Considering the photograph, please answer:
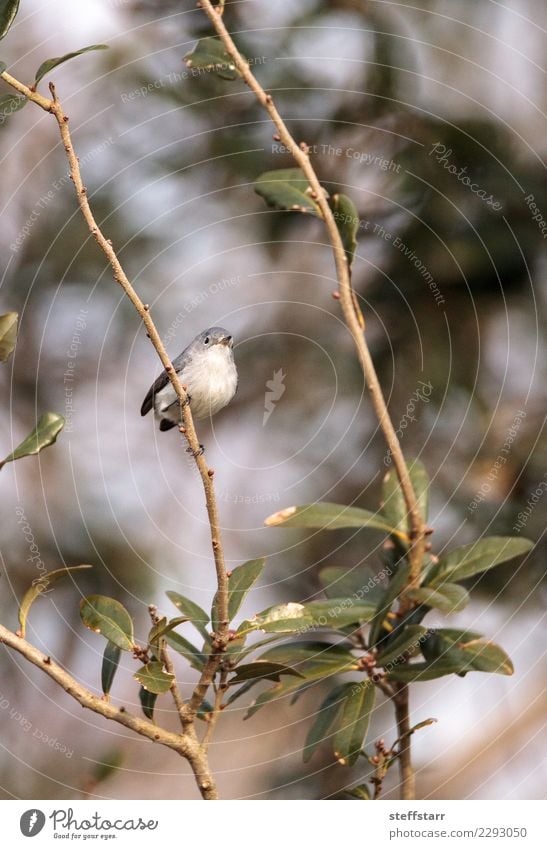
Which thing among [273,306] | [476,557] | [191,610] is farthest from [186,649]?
[273,306]

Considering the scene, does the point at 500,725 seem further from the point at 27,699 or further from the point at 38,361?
the point at 38,361

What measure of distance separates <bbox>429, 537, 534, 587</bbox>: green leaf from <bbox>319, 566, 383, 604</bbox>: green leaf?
0.08 metres

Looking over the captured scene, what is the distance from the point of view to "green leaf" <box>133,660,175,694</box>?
0.62 metres

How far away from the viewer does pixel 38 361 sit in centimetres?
131

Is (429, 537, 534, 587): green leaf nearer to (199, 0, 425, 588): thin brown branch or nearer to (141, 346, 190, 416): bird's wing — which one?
(199, 0, 425, 588): thin brown branch

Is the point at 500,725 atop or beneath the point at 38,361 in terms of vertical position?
beneath

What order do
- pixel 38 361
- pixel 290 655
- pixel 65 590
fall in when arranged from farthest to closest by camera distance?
pixel 38 361 → pixel 65 590 → pixel 290 655

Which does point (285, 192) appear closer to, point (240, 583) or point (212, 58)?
point (212, 58)

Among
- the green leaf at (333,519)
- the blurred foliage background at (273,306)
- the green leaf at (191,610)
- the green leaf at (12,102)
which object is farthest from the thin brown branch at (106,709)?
the blurred foliage background at (273,306)

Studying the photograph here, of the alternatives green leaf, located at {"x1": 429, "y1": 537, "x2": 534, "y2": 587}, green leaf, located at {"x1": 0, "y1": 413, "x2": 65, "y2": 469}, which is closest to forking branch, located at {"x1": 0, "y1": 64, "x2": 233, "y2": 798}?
green leaf, located at {"x1": 0, "y1": 413, "x2": 65, "y2": 469}

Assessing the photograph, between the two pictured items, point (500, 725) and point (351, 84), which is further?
point (351, 84)

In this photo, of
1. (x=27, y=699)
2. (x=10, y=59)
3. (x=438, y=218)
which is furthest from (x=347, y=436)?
(x=10, y=59)

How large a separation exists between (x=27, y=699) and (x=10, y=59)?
90 centimetres
